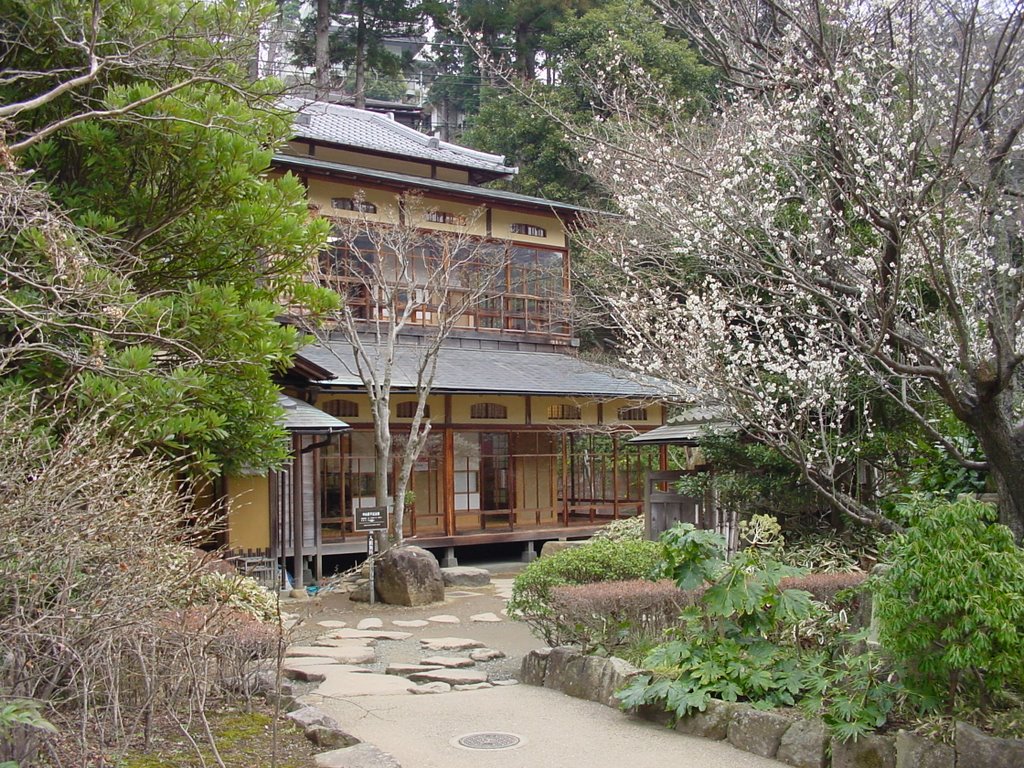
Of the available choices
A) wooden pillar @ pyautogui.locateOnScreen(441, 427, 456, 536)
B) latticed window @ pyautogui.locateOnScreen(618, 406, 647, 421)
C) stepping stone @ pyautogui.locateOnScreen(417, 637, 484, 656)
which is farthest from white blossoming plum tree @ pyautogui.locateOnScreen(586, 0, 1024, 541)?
latticed window @ pyautogui.locateOnScreen(618, 406, 647, 421)

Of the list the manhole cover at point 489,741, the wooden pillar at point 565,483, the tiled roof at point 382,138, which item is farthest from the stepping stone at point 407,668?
the tiled roof at point 382,138

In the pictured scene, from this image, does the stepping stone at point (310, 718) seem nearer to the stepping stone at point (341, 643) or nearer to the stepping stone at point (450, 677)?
the stepping stone at point (450, 677)

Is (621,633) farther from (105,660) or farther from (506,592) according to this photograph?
(506,592)

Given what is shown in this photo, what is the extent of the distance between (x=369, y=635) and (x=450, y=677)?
287 centimetres

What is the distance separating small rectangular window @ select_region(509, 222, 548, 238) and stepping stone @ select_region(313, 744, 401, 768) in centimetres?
1738

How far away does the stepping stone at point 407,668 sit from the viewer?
8805 millimetres

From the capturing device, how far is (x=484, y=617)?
1237 cm

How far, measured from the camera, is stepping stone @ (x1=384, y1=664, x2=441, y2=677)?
880 centimetres

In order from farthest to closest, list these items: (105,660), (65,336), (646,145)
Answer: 1. (646,145)
2. (65,336)
3. (105,660)

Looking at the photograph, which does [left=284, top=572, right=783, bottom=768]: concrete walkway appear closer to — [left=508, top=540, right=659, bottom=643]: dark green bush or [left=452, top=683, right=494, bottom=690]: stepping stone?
[left=452, top=683, right=494, bottom=690]: stepping stone

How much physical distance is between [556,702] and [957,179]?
4827 millimetres

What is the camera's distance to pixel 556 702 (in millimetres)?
7402

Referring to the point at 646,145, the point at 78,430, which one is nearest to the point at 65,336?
the point at 78,430

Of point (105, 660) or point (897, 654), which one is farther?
point (897, 654)
